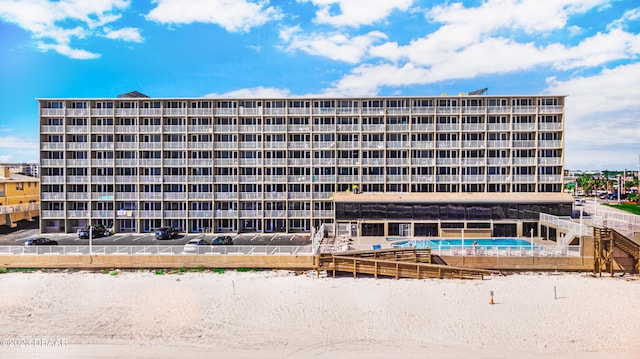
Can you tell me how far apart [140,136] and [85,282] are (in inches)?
1032

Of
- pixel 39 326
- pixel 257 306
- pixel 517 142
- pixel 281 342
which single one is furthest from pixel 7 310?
pixel 517 142

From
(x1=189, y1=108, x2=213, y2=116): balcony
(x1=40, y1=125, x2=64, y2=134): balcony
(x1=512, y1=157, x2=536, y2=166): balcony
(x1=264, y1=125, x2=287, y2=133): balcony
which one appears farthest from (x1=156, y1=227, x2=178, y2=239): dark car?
(x1=512, y1=157, x2=536, y2=166): balcony

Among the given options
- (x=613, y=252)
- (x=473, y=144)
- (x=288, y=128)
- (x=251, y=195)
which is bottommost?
(x=613, y=252)

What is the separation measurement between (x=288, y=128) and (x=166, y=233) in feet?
67.5

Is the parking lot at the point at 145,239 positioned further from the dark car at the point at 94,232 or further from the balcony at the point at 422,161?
the balcony at the point at 422,161

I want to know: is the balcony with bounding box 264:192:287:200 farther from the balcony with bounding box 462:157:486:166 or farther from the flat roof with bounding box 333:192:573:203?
the balcony with bounding box 462:157:486:166

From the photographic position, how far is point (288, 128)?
5588cm

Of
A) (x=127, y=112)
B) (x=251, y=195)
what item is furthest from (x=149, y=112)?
(x=251, y=195)

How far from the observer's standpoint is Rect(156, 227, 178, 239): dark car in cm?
5109

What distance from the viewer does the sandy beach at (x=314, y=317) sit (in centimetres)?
2239

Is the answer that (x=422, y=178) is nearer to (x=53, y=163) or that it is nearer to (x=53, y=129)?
(x=53, y=163)

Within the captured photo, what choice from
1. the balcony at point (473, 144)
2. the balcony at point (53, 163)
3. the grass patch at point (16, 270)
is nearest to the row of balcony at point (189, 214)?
the balcony at point (53, 163)

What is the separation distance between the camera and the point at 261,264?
38.4 m

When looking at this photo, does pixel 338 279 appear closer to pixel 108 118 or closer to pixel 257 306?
pixel 257 306
